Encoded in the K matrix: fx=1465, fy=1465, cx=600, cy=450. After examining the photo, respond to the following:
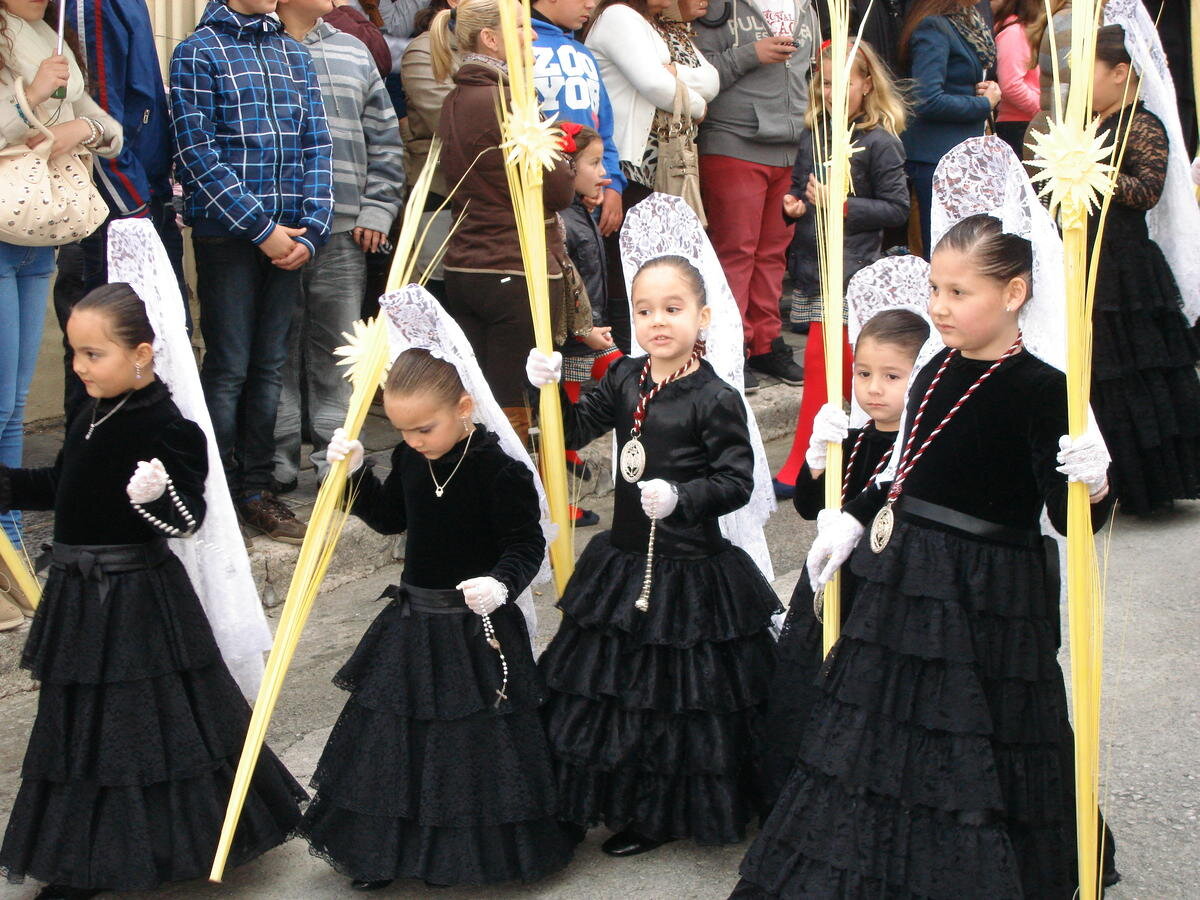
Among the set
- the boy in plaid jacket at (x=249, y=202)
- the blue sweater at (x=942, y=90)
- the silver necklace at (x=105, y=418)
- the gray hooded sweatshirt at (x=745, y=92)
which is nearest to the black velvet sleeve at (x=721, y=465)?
the silver necklace at (x=105, y=418)

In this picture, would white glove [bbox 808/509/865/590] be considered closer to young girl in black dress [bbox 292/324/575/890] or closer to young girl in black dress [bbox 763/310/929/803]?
young girl in black dress [bbox 763/310/929/803]

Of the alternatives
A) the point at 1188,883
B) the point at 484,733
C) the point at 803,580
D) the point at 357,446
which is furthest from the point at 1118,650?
the point at 357,446

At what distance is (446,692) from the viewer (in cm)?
344

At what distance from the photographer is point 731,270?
7.09 metres

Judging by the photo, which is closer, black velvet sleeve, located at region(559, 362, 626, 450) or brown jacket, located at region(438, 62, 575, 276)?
black velvet sleeve, located at region(559, 362, 626, 450)

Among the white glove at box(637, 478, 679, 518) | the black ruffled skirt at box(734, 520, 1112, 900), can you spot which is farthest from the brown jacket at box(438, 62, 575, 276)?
the black ruffled skirt at box(734, 520, 1112, 900)

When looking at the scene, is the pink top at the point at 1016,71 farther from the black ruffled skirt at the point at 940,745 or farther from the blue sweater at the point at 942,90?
the black ruffled skirt at the point at 940,745

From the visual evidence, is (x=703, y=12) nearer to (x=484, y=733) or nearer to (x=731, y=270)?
(x=731, y=270)

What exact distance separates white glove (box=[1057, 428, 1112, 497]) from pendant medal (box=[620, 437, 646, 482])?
1142 mm

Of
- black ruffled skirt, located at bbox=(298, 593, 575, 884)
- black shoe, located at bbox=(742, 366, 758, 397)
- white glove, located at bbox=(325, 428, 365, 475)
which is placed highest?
black shoe, located at bbox=(742, 366, 758, 397)

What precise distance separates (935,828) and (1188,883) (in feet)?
2.96

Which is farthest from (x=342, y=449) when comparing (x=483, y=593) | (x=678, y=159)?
(x=678, y=159)

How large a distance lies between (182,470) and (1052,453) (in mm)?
1977

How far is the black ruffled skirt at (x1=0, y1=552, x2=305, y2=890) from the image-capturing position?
3373mm
